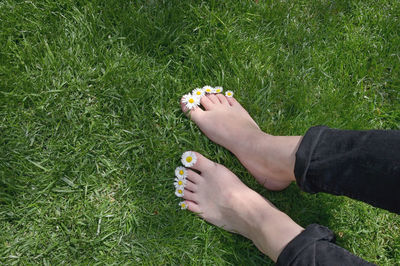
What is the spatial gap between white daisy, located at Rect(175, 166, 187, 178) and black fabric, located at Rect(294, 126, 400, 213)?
0.64 m

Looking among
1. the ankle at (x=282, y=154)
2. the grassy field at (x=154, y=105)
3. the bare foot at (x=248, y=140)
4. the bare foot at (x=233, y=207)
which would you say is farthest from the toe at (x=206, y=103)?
the ankle at (x=282, y=154)

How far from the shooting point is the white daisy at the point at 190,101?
78.1 inches

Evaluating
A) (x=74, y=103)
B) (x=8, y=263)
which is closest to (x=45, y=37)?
(x=74, y=103)

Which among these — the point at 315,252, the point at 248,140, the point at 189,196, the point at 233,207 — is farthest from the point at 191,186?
the point at 315,252

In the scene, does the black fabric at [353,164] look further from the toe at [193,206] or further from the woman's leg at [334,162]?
the toe at [193,206]

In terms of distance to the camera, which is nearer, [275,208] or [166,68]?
[275,208]

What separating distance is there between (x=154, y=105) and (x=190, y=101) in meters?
0.20

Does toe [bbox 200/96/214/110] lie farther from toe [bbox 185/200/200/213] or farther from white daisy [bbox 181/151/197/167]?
toe [bbox 185/200/200/213]

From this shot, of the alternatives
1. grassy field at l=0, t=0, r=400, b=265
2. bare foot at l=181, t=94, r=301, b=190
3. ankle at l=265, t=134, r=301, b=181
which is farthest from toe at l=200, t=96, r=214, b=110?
ankle at l=265, t=134, r=301, b=181

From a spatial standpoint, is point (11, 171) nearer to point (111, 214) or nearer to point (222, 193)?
point (111, 214)

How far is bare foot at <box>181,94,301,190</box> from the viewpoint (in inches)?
65.0

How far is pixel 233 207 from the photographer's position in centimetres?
179

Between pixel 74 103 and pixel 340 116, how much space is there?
1460 mm

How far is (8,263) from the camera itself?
1.67 m
